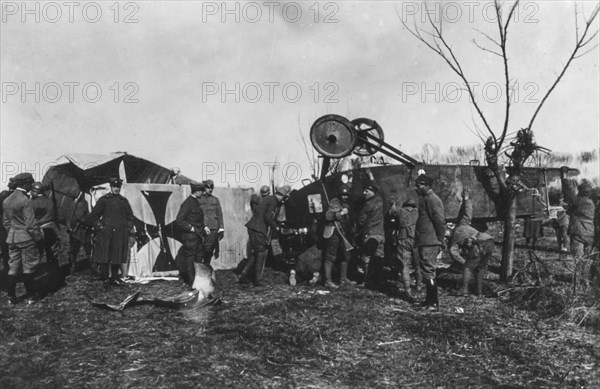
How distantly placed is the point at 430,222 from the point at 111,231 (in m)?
5.67

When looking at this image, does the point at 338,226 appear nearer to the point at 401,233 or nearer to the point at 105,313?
the point at 401,233

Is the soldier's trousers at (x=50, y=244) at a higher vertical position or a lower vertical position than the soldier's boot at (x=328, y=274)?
Result: higher

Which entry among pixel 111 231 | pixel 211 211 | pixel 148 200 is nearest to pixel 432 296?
pixel 211 211

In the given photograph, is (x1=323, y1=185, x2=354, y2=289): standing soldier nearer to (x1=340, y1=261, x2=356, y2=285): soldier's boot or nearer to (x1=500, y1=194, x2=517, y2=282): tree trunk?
(x1=340, y1=261, x2=356, y2=285): soldier's boot

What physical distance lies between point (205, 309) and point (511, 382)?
4297 millimetres

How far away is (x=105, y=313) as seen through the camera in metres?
6.56

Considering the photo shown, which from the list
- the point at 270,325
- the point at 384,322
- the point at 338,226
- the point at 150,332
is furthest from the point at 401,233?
the point at 150,332

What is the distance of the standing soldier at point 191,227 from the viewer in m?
8.01

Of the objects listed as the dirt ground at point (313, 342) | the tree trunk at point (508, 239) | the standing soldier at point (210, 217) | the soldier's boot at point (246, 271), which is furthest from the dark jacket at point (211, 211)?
the tree trunk at point (508, 239)

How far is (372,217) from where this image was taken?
8.38m

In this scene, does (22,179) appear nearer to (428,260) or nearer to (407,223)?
(407,223)

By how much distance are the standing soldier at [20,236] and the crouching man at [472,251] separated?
22.9ft

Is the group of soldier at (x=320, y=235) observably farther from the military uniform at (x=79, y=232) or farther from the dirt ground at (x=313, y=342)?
the dirt ground at (x=313, y=342)

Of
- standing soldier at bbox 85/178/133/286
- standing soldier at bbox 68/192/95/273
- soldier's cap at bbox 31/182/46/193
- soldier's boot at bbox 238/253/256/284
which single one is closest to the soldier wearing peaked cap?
soldier's boot at bbox 238/253/256/284
